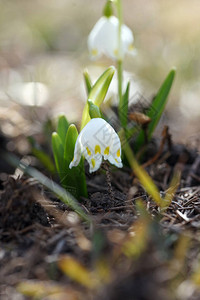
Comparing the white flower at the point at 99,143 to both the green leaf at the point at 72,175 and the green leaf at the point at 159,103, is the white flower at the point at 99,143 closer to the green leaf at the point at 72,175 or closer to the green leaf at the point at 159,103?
the green leaf at the point at 72,175

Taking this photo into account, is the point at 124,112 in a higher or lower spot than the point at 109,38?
lower

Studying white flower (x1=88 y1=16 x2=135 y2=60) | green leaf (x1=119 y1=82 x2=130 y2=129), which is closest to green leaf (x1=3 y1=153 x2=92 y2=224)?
green leaf (x1=119 y1=82 x2=130 y2=129)

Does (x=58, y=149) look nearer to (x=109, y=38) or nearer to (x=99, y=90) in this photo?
(x=99, y=90)

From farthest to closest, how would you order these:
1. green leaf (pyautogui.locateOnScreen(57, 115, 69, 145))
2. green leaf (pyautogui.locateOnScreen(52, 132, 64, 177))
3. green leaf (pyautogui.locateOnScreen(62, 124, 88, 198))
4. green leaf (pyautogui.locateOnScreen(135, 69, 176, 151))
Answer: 1. green leaf (pyautogui.locateOnScreen(135, 69, 176, 151))
2. green leaf (pyautogui.locateOnScreen(57, 115, 69, 145))
3. green leaf (pyautogui.locateOnScreen(52, 132, 64, 177))
4. green leaf (pyautogui.locateOnScreen(62, 124, 88, 198))

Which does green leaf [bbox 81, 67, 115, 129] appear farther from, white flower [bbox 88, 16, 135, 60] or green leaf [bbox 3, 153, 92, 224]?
white flower [bbox 88, 16, 135, 60]

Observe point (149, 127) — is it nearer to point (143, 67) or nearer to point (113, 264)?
point (113, 264)

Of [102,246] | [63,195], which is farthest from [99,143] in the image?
[102,246]

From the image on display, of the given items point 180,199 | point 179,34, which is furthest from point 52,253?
point 179,34
